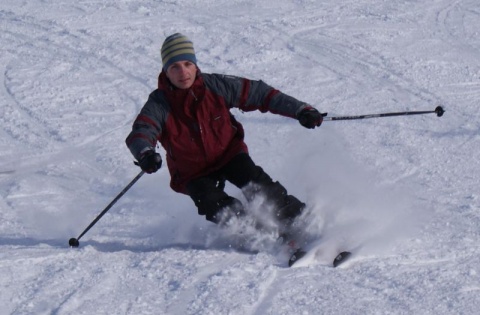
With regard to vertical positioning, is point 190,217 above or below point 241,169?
below

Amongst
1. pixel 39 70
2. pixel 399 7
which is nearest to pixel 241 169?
pixel 39 70

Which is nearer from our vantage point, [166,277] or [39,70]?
[166,277]

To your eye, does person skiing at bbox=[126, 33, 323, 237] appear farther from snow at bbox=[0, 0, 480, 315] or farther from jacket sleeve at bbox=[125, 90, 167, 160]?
snow at bbox=[0, 0, 480, 315]

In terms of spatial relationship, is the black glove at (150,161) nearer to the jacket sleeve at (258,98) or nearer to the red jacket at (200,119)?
the red jacket at (200,119)

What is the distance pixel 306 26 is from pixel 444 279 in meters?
7.03

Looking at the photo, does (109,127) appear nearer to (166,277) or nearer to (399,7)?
(166,277)

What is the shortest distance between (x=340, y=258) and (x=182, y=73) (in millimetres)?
1561

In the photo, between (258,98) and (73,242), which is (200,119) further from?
(73,242)

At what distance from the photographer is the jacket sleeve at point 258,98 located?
5125mm

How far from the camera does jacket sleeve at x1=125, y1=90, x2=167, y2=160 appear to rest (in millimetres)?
→ 4734

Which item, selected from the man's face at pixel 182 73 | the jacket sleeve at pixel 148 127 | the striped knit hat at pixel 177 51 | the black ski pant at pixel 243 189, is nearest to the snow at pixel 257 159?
the black ski pant at pixel 243 189

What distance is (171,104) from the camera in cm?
499

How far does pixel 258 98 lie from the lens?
5.21m

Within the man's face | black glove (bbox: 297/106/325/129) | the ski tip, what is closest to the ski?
the ski tip
